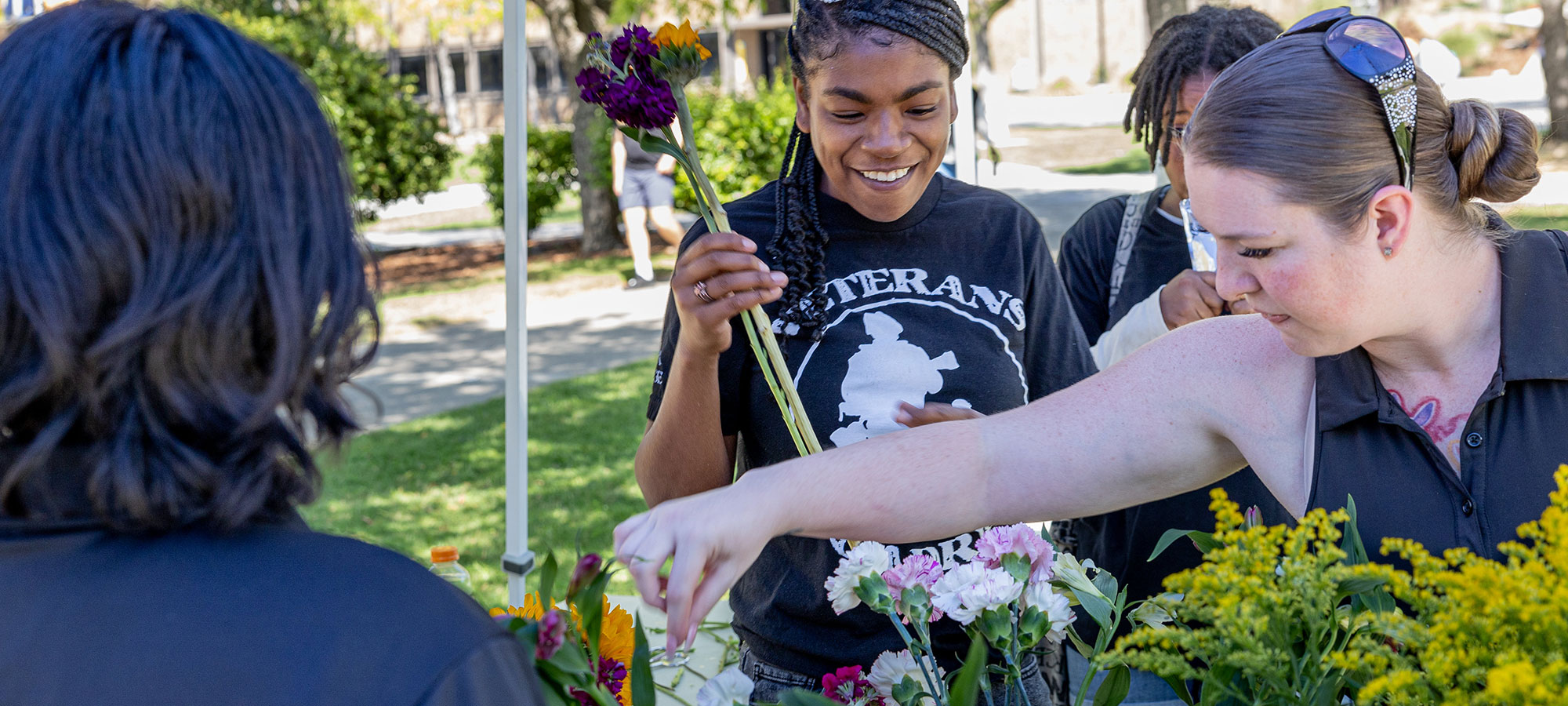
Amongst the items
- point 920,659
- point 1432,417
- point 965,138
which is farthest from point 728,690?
point 965,138

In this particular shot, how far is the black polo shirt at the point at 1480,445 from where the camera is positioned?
132cm

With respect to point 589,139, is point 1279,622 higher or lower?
lower

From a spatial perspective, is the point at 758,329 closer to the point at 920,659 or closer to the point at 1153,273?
the point at 920,659

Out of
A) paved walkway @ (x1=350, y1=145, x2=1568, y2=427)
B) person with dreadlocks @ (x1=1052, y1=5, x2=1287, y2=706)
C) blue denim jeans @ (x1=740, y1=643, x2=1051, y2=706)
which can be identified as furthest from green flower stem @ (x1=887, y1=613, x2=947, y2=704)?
paved walkway @ (x1=350, y1=145, x2=1568, y2=427)

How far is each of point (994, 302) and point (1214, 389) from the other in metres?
0.41

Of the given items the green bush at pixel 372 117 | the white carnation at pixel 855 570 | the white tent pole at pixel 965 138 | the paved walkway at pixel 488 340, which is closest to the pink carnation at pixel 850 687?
the white carnation at pixel 855 570

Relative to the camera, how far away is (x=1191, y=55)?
2.30 metres

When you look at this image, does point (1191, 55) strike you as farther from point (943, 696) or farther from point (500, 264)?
point (500, 264)

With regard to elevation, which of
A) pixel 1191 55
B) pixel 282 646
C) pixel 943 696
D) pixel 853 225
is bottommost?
pixel 943 696

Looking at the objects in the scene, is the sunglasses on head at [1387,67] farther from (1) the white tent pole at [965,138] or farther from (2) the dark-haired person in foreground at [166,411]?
(1) the white tent pole at [965,138]

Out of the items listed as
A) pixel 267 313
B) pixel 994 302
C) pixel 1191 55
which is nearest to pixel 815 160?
pixel 994 302

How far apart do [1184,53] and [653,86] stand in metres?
1.34

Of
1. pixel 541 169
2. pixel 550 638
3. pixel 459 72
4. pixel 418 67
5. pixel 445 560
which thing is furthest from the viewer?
pixel 459 72

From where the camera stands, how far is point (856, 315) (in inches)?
70.1
